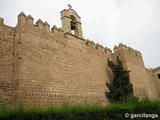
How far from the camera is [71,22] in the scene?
39.4 feet

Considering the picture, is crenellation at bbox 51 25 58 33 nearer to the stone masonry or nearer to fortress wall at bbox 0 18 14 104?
the stone masonry

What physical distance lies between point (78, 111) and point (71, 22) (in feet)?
28.8

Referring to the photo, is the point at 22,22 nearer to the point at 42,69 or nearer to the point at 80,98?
the point at 42,69

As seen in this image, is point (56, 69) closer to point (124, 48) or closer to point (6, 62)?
point (6, 62)

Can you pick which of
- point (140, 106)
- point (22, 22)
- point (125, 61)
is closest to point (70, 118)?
point (140, 106)

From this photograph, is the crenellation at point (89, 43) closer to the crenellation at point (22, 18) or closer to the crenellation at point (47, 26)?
the crenellation at point (47, 26)

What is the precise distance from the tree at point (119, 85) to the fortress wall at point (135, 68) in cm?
96

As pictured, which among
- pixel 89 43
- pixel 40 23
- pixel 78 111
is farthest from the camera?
pixel 89 43

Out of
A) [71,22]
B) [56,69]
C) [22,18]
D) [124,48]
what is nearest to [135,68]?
[124,48]

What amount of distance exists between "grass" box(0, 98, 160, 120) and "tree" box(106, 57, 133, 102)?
4.77m

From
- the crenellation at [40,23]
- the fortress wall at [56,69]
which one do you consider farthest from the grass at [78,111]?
the crenellation at [40,23]

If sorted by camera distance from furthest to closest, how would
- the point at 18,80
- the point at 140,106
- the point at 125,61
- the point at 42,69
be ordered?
the point at 125,61 → the point at 42,69 → the point at 18,80 → the point at 140,106

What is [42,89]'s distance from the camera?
7.29 m

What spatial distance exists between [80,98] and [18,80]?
373 cm
